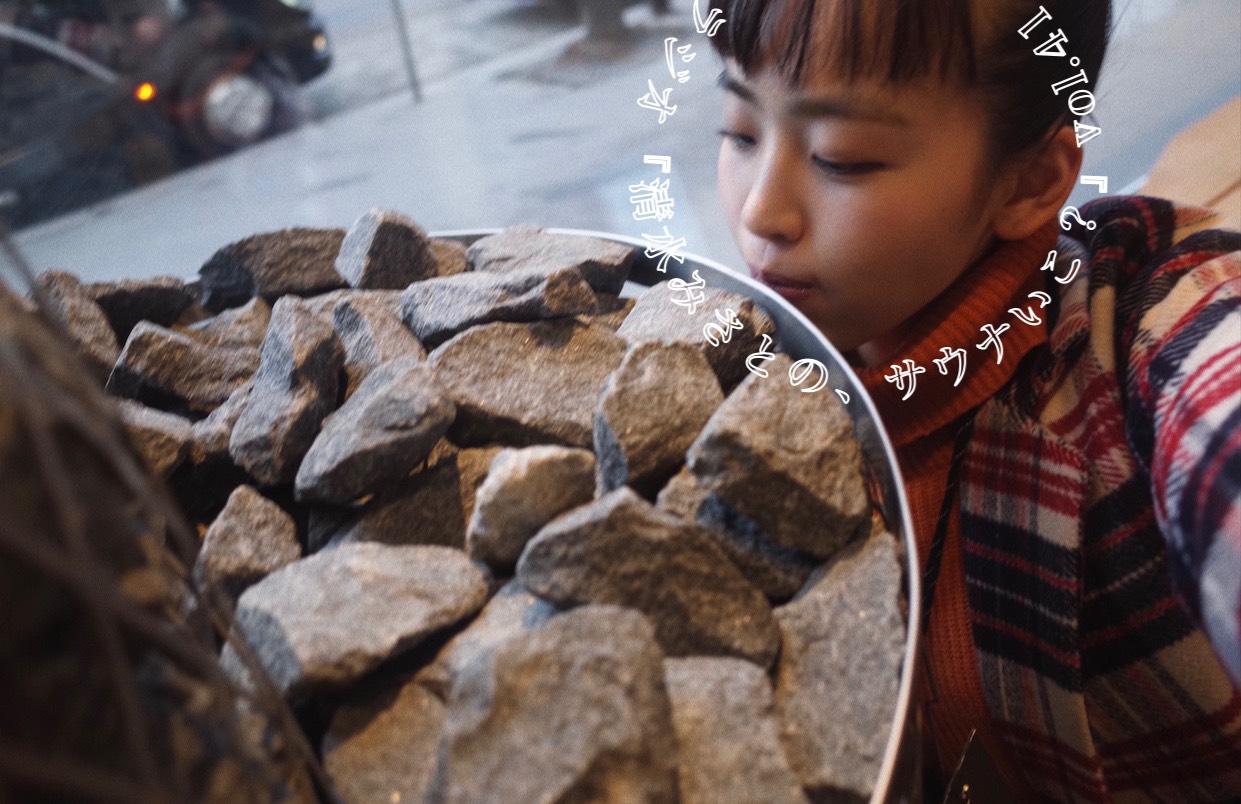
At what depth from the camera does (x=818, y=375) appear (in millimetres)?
444

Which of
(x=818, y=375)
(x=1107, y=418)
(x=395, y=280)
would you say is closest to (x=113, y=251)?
(x=395, y=280)

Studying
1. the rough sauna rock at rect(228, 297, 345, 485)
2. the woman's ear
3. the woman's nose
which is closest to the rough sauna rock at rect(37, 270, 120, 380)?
the rough sauna rock at rect(228, 297, 345, 485)

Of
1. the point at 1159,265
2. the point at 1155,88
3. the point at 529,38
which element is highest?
the point at 529,38

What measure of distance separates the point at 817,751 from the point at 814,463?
12 cm

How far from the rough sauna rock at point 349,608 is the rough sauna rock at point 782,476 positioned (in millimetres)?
111

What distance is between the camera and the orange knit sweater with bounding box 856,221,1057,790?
63 cm

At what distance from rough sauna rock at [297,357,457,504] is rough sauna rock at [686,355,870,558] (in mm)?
124

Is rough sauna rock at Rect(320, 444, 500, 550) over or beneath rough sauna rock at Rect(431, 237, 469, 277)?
beneath

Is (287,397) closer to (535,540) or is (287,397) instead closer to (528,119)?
(535,540)

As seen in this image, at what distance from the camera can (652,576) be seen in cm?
35

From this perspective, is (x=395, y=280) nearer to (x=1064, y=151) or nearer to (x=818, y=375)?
(x=818, y=375)

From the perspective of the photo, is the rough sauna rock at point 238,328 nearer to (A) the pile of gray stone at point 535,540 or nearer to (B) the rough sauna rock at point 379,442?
(A) the pile of gray stone at point 535,540

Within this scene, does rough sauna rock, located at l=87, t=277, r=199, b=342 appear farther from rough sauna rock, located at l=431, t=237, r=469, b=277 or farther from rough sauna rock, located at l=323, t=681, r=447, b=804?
rough sauna rock, located at l=323, t=681, r=447, b=804

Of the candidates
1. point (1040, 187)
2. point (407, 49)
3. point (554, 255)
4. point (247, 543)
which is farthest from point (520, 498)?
point (407, 49)
